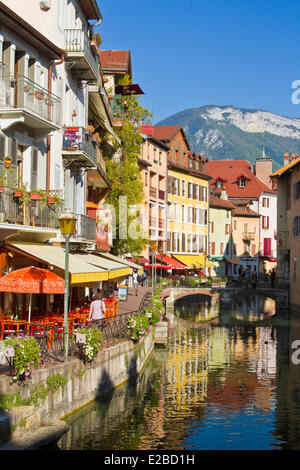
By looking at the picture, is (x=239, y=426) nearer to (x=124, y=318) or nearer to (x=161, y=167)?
(x=124, y=318)

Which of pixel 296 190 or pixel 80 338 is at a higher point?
pixel 296 190

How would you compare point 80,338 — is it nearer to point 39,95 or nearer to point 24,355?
point 24,355

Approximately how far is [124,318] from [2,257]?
614 cm

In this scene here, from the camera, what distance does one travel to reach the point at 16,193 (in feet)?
70.6

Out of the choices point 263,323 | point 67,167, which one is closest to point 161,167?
point 263,323

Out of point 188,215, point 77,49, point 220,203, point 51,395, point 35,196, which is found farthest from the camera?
point 220,203

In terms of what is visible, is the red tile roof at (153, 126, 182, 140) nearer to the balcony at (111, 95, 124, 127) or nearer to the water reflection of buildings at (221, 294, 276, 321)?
the water reflection of buildings at (221, 294, 276, 321)

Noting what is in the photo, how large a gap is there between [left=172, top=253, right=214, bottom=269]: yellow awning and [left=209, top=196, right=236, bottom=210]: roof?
9.86m

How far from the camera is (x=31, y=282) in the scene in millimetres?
19922

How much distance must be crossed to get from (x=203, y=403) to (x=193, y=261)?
58.4 meters

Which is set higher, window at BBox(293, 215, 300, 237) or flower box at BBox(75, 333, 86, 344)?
window at BBox(293, 215, 300, 237)

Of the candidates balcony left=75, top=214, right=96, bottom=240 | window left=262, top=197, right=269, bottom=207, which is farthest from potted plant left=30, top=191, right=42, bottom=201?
window left=262, top=197, right=269, bottom=207

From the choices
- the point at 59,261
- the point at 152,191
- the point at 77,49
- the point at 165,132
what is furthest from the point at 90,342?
the point at 165,132

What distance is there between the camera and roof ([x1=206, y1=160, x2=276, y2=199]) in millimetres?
102500
